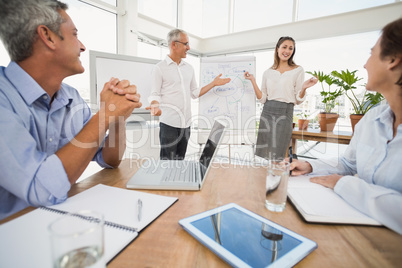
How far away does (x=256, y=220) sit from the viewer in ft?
1.89

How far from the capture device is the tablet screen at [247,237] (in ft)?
1.44

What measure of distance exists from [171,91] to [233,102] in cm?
71

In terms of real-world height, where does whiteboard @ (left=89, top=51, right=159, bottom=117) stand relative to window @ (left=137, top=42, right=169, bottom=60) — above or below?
below

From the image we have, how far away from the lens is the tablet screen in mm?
438

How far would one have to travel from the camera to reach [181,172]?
3.17ft

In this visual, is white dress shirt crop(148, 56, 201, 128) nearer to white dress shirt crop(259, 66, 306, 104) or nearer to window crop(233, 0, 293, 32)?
white dress shirt crop(259, 66, 306, 104)

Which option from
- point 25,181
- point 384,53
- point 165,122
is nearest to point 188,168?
point 25,181

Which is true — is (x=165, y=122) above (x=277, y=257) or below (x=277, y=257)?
above

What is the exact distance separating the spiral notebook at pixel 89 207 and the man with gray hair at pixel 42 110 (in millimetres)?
70

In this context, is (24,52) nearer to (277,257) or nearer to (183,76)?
(277,257)

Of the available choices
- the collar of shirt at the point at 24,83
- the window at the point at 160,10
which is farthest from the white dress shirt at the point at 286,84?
Answer: the window at the point at 160,10

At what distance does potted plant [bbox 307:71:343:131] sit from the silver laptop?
2.21m

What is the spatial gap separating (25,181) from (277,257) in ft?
2.24

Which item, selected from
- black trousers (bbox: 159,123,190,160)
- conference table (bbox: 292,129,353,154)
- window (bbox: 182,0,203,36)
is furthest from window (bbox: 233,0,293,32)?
black trousers (bbox: 159,123,190,160)
